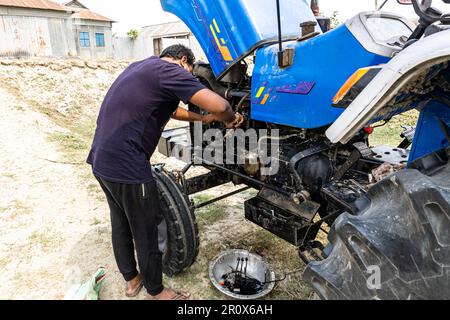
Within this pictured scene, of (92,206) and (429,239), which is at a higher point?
(429,239)

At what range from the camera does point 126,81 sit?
82.8 inches

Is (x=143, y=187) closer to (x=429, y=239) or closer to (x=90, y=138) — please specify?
(x=429, y=239)

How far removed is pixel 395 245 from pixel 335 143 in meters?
0.98

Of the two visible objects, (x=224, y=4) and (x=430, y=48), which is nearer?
(x=430, y=48)

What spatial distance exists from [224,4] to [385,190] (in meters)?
1.83

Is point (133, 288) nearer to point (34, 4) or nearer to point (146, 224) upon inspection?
point (146, 224)

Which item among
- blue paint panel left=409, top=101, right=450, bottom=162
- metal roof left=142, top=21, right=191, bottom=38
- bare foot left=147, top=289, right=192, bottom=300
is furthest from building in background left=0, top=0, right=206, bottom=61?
blue paint panel left=409, top=101, right=450, bottom=162

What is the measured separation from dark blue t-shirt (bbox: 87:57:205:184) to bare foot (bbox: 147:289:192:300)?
944 millimetres

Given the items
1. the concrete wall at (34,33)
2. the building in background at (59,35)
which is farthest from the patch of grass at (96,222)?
the concrete wall at (34,33)

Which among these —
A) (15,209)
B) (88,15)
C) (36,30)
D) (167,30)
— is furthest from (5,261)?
(167,30)

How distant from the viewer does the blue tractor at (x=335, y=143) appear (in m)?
1.15

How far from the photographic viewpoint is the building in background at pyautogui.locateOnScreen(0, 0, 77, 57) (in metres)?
15.6

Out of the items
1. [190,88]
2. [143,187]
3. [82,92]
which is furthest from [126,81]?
[82,92]

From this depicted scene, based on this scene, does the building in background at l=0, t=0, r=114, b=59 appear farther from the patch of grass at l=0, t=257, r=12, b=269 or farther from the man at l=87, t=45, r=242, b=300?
the man at l=87, t=45, r=242, b=300
